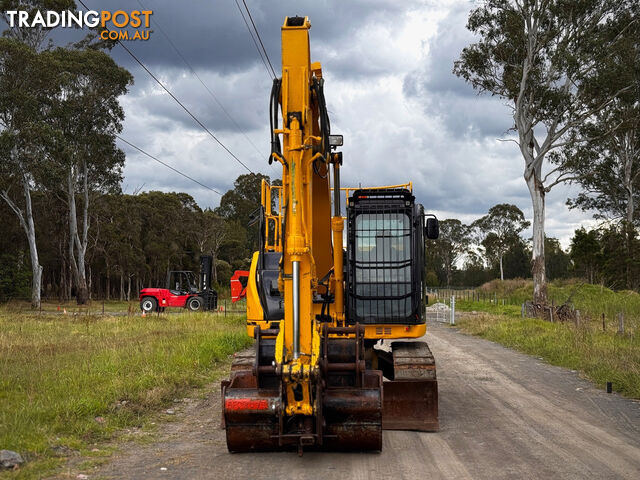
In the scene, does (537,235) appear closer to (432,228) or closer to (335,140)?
(432,228)

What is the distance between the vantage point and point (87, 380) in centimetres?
1100

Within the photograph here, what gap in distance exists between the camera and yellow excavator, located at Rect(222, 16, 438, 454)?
6828 mm

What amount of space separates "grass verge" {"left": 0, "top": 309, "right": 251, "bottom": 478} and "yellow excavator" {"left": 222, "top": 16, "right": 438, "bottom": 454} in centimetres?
194

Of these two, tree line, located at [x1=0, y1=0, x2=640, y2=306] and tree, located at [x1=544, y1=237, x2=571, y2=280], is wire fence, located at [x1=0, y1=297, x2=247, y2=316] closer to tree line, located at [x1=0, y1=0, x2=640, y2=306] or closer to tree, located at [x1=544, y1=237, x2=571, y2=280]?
tree line, located at [x1=0, y1=0, x2=640, y2=306]

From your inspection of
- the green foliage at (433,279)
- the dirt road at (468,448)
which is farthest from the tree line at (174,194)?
the green foliage at (433,279)

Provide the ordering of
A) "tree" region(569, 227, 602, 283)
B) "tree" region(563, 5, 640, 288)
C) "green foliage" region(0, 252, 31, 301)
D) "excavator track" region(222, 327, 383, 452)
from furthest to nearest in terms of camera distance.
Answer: "tree" region(569, 227, 602, 283) < "green foliage" region(0, 252, 31, 301) < "tree" region(563, 5, 640, 288) < "excavator track" region(222, 327, 383, 452)

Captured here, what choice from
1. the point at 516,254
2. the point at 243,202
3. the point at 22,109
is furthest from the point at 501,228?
the point at 22,109

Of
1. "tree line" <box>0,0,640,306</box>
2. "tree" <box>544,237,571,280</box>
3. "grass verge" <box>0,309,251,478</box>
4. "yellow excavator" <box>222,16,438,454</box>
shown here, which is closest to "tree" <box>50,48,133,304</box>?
"tree line" <box>0,0,640,306</box>

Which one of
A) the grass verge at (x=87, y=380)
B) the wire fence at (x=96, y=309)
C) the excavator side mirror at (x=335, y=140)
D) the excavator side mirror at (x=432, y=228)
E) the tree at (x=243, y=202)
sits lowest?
the grass verge at (x=87, y=380)

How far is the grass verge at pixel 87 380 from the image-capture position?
7.71 metres

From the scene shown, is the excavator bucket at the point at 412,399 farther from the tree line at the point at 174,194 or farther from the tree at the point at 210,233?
the tree at the point at 210,233

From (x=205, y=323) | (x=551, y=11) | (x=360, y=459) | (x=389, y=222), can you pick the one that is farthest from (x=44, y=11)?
(x=360, y=459)

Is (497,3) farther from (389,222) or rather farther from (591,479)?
(591,479)

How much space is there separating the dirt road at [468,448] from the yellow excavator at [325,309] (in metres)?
0.32
